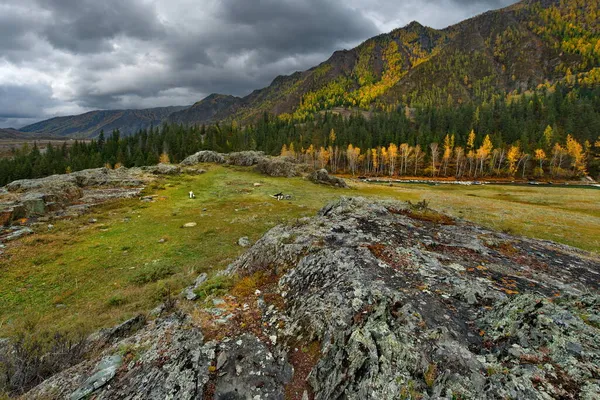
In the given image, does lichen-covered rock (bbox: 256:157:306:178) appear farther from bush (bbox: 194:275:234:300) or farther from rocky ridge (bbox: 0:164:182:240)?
bush (bbox: 194:275:234:300)

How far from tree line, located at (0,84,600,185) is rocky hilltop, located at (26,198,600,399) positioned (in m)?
129

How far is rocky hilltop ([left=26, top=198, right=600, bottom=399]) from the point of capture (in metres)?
5.46

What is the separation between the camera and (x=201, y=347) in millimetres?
7637

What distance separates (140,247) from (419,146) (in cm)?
14177

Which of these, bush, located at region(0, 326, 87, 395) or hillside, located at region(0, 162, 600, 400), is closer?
hillside, located at region(0, 162, 600, 400)

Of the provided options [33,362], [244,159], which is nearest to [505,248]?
[33,362]

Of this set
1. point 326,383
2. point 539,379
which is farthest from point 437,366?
point 326,383

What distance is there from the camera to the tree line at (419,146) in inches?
4653

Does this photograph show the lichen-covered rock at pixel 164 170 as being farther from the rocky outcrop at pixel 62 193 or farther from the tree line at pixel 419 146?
the tree line at pixel 419 146

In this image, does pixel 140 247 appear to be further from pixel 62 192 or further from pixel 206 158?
pixel 206 158

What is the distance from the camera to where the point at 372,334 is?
6.68 metres

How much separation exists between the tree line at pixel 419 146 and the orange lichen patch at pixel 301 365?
5206 inches

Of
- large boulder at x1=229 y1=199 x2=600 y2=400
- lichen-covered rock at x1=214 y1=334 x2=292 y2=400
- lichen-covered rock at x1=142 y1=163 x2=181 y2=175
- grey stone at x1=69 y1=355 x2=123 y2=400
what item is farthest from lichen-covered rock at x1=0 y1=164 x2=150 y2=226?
lichen-covered rock at x1=214 y1=334 x2=292 y2=400

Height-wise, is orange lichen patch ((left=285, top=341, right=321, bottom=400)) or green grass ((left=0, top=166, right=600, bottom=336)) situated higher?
orange lichen patch ((left=285, top=341, right=321, bottom=400))
